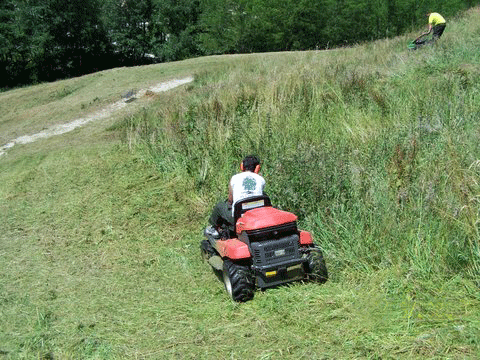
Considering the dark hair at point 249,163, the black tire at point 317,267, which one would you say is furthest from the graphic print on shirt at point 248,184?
the black tire at point 317,267

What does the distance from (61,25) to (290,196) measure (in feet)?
134

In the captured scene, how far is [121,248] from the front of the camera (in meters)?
7.68

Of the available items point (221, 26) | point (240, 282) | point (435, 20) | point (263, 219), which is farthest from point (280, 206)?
point (221, 26)

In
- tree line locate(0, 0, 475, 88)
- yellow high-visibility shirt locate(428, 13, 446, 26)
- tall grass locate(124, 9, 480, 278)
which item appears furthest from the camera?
tree line locate(0, 0, 475, 88)

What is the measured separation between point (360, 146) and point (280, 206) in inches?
65.3

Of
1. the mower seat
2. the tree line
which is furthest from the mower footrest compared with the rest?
the tree line

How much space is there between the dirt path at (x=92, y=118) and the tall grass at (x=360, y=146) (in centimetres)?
297

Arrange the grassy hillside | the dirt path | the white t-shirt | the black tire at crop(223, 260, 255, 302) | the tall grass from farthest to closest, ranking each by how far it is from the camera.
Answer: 1. the dirt path
2. the white t-shirt
3. the black tire at crop(223, 260, 255, 302)
4. the tall grass
5. the grassy hillside

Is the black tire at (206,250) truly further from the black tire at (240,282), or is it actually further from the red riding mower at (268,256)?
the black tire at (240,282)

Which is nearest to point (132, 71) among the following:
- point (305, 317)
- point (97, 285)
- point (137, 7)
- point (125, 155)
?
point (125, 155)

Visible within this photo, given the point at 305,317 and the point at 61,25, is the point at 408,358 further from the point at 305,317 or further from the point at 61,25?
the point at 61,25

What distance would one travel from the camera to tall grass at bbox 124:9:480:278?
5316 mm

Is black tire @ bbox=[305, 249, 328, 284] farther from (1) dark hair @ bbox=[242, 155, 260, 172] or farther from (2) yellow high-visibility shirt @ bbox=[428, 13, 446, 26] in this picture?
(2) yellow high-visibility shirt @ bbox=[428, 13, 446, 26]

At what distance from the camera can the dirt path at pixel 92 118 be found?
1469cm
